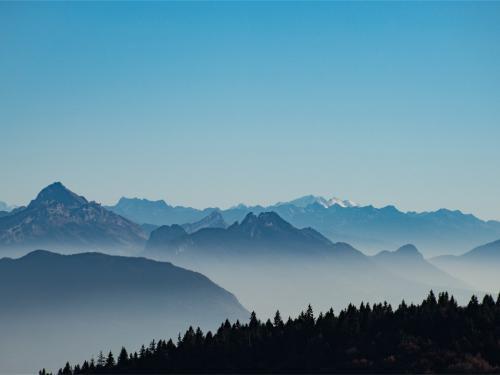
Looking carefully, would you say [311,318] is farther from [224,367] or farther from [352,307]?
[224,367]

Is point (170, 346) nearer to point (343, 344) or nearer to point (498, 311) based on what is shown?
point (343, 344)

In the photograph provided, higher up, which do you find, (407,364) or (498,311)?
(498,311)

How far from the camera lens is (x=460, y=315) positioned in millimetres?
148000

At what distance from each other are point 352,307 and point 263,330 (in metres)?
24.1

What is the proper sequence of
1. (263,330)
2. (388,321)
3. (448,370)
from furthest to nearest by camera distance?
(263,330)
(388,321)
(448,370)

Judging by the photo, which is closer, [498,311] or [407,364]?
[407,364]

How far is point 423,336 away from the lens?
141625 mm

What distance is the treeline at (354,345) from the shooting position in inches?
5054

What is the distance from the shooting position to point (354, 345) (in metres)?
143

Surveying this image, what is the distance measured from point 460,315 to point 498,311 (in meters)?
9.23

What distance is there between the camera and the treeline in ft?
421

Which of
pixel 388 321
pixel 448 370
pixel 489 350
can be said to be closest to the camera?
pixel 448 370

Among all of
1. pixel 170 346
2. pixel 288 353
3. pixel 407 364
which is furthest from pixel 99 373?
pixel 407 364

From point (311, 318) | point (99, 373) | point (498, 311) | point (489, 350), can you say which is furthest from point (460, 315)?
point (99, 373)
